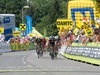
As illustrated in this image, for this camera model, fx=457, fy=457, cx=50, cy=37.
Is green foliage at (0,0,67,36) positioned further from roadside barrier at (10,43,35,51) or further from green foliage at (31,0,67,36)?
roadside barrier at (10,43,35,51)

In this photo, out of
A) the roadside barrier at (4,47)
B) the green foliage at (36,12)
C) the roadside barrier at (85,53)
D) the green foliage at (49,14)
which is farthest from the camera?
the green foliage at (36,12)

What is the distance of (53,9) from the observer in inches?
4788

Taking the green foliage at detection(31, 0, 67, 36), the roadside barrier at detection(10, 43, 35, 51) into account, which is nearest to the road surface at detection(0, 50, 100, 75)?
the roadside barrier at detection(10, 43, 35, 51)

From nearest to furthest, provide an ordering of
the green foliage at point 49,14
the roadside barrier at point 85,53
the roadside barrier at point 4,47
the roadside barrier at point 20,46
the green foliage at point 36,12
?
the roadside barrier at point 85,53 → the roadside barrier at point 4,47 → the roadside barrier at point 20,46 → the green foliage at point 49,14 → the green foliage at point 36,12

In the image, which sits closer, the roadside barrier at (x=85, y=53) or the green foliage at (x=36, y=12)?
the roadside barrier at (x=85, y=53)

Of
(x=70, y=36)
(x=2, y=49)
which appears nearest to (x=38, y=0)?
(x=2, y=49)

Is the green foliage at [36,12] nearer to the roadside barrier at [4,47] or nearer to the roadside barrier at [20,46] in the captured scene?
the roadside barrier at [20,46]

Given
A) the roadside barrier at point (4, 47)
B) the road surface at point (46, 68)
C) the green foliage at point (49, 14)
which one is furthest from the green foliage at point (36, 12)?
the road surface at point (46, 68)

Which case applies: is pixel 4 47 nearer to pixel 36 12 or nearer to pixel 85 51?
pixel 85 51

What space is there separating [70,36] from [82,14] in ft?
44.6

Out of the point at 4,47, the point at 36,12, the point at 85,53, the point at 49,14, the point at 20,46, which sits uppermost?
the point at 85,53

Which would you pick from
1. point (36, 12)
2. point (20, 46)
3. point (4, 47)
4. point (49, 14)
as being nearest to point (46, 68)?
point (4, 47)

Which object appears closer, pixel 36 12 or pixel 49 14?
pixel 49 14

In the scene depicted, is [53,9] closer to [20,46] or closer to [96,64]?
[20,46]
